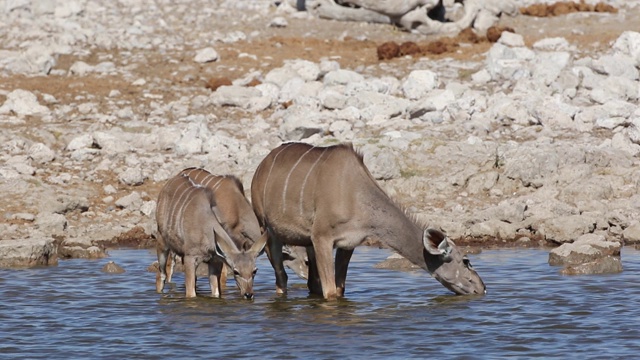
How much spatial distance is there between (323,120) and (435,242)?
11.4 metres

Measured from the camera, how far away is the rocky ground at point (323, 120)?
19.5m

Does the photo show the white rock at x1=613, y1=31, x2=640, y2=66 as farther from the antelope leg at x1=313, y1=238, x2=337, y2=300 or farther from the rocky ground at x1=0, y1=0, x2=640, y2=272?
the antelope leg at x1=313, y1=238, x2=337, y2=300

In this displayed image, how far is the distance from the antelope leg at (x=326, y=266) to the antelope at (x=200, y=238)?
684 millimetres

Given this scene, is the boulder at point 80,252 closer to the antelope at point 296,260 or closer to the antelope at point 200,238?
the antelope at point 200,238

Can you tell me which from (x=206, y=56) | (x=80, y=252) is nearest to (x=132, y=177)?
(x=80, y=252)

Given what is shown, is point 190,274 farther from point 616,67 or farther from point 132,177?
point 616,67

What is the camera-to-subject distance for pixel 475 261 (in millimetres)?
17234

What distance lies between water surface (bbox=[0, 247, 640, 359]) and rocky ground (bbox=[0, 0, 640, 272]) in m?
2.58

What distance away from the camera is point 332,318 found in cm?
1277

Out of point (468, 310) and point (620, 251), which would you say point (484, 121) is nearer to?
point (620, 251)

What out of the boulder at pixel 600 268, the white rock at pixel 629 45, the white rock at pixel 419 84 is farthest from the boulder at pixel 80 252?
the white rock at pixel 629 45

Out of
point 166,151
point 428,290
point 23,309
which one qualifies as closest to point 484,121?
point 166,151

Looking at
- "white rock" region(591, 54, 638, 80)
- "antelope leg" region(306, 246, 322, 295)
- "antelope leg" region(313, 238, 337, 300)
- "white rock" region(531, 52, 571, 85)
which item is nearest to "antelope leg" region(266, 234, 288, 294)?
"antelope leg" region(306, 246, 322, 295)

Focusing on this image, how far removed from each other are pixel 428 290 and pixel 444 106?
10.5 meters
